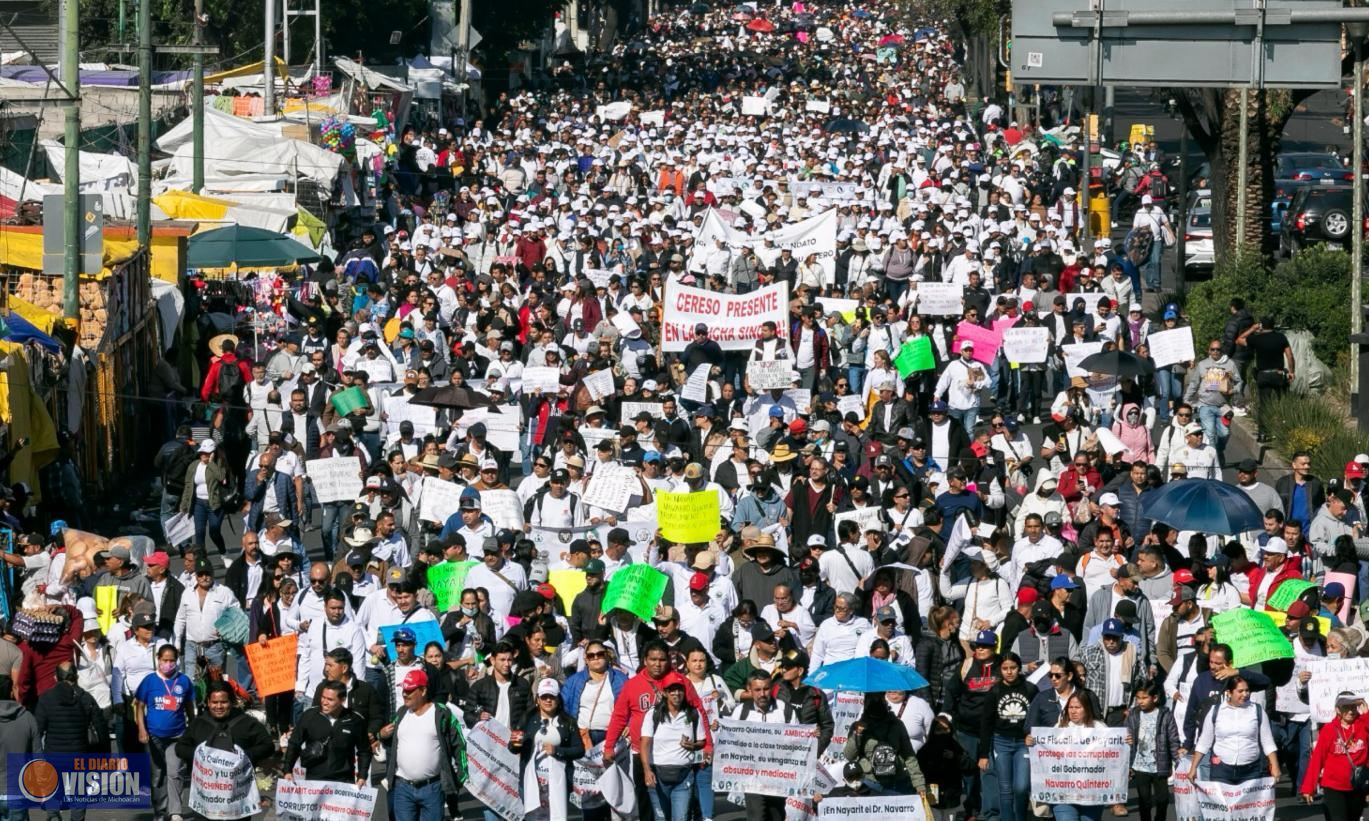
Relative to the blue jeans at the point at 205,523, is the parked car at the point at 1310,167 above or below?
above

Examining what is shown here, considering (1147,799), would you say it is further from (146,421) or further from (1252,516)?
(146,421)

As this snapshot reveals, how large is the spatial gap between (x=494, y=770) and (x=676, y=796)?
87 centimetres

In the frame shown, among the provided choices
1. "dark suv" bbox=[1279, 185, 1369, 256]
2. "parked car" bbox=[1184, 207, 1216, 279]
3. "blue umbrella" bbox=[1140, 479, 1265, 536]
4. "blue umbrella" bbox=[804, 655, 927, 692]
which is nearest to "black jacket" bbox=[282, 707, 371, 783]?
"blue umbrella" bbox=[804, 655, 927, 692]

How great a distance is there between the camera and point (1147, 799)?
43.6 feet

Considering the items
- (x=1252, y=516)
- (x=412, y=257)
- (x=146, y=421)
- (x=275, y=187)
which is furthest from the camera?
(x=275, y=187)

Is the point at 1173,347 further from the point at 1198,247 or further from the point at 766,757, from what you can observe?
the point at 1198,247

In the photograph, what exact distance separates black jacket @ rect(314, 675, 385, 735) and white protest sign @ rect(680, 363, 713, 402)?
31.6 ft

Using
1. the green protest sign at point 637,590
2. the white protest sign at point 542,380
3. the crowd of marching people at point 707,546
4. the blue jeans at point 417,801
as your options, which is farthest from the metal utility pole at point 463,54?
the blue jeans at point 417,801

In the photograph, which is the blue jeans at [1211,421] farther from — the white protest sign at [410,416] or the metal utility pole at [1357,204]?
the white protest sign at [410,416]

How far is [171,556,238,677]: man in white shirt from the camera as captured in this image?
51.6ft

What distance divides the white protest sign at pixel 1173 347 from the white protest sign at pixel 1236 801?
10660 mm

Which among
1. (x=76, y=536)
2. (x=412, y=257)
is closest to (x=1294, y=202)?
(x=412, y=257)

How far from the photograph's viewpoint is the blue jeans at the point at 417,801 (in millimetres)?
12820

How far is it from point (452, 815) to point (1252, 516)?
5.93 metres
